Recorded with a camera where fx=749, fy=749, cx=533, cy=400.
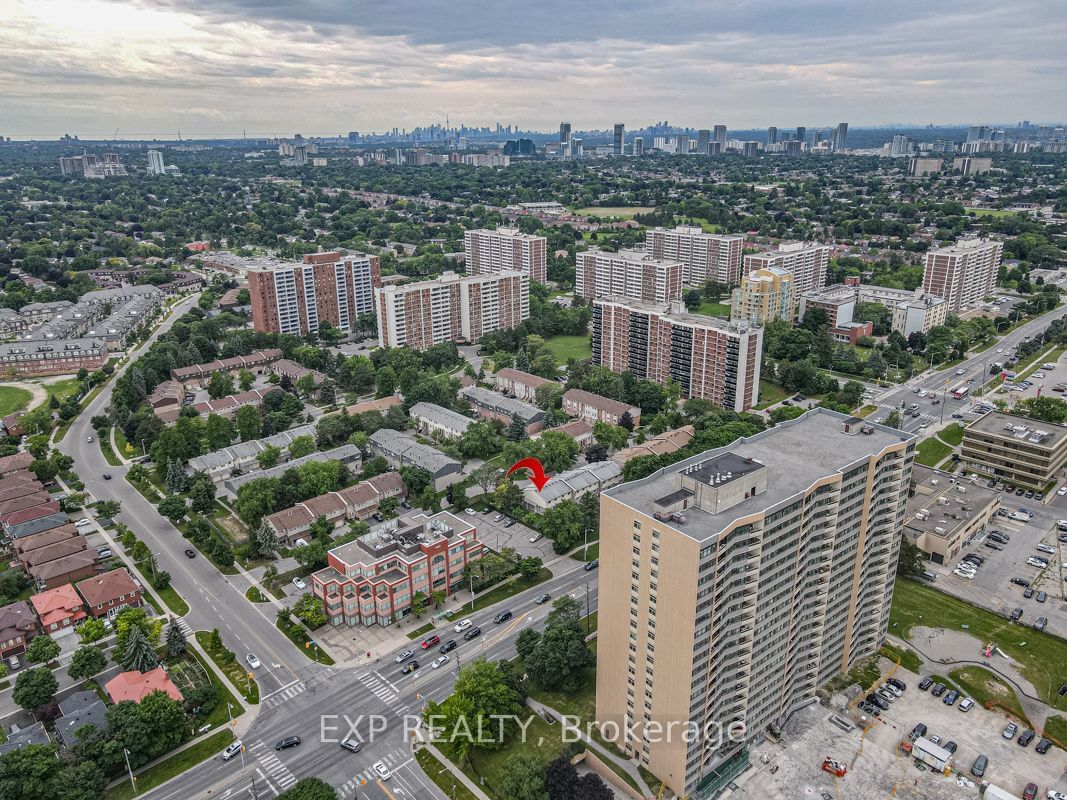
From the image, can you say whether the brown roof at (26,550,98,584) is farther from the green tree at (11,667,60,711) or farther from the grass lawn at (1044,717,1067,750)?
the grass lawn at (1044,717,1067,750)

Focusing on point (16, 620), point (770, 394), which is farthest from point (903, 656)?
point (16, 620)

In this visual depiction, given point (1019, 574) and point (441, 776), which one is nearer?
point (441, 776)

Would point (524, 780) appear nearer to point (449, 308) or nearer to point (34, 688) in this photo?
point (34, 688)

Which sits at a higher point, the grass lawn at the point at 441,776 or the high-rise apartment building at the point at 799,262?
the high-rise apartment building at the point at 799,262

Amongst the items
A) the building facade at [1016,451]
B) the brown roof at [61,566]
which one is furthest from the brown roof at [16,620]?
the building facade at [1016,451]

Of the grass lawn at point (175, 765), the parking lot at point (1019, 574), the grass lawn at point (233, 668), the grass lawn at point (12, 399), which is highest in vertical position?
the grass lawn at point (12, 399)

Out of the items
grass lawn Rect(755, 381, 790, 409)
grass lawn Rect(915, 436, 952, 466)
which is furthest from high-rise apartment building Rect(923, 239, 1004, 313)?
grass lawn Rect(915, 436, 952, 466)

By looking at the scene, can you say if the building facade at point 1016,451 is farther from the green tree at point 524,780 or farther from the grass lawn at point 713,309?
the green tree at point 524,780
